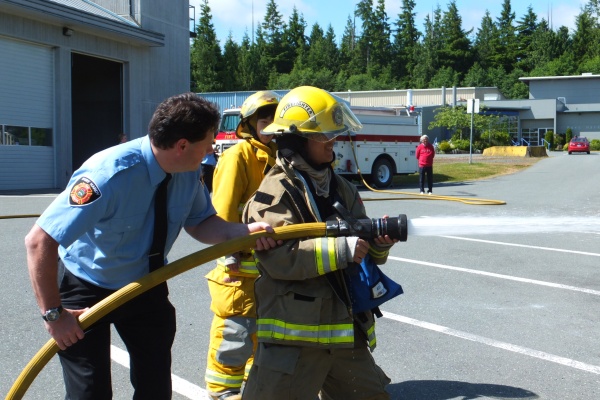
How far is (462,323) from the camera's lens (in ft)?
18.0

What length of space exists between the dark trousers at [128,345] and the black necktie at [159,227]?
162mm

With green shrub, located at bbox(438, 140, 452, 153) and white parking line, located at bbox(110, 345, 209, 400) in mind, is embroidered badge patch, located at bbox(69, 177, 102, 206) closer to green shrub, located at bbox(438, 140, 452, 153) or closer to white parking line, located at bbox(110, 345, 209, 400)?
white parking line, located at bbox(110, 345, 209, 400)

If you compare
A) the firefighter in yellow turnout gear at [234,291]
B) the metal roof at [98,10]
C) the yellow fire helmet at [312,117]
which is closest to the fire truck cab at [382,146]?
the metal roof at [98,10]

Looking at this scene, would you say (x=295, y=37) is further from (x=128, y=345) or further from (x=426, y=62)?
(x=128, y=345)

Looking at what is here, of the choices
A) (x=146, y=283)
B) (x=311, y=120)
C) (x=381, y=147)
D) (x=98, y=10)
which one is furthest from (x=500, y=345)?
(x=98, y=10)

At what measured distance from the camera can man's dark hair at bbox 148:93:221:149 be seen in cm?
253

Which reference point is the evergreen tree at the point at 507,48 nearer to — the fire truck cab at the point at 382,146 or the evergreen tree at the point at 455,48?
the evergreen tree at the point at 455,48

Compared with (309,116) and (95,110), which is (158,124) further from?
(95,110)

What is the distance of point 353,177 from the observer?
21109 mm

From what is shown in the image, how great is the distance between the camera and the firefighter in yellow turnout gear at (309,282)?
2676 millimetres

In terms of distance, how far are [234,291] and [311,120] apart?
1.25 metres

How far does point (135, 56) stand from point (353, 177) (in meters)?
9.47

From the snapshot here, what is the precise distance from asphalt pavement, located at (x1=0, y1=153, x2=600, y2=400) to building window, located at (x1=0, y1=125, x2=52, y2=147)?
37.5ft

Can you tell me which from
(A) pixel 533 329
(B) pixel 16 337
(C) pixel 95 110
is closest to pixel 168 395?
(B) pixel 16 337
